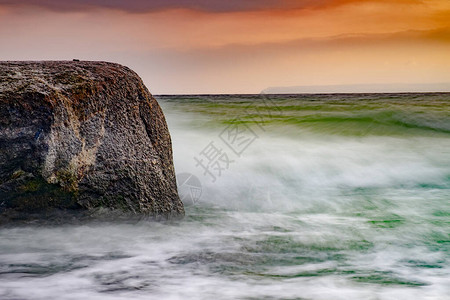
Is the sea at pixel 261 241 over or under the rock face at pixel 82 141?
under

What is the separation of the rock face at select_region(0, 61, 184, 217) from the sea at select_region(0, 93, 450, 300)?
0.27m

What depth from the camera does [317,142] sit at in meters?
10.9

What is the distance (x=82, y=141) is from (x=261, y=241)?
5.49ft

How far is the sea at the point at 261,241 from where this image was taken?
335 centimetres

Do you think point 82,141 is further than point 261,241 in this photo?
No

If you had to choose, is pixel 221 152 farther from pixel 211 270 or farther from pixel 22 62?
pixel 211 270

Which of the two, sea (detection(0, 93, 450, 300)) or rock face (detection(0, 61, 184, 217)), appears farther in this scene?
rock face (detection(0, 61, 184, 217))

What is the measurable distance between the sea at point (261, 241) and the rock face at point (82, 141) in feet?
0.87

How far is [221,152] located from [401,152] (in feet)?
12.0

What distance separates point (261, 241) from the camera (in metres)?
4.40

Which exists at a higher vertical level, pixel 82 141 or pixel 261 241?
pixel 82 141

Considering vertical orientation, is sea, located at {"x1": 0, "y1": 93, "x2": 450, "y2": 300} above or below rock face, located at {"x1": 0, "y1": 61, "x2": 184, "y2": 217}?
below

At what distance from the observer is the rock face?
4012 millimetres

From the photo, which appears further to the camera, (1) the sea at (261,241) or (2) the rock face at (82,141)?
(2) the rock face at (82,141)
